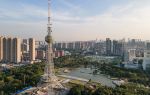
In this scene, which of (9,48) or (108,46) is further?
(108,46)

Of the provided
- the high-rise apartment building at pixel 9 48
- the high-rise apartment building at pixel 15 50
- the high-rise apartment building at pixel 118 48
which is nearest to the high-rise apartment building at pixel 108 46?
the high-rise apartment building at pixel 118 48

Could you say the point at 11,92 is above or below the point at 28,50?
below

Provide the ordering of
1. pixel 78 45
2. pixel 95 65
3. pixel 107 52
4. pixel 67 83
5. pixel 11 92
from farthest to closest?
1. pixel 78 45
2. pixel 107 52
3. pixel 95 65
4. pixel 67 83
5. pixel 11 92

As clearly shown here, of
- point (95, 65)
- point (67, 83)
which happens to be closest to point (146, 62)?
point (95, 65)

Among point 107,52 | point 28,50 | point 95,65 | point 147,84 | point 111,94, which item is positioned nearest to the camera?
point 111,94

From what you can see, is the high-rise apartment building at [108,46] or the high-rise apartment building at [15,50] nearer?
the high-rise apartment building at [15,50]

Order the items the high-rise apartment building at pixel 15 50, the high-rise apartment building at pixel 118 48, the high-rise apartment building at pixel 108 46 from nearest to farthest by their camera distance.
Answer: the high-rise apartment building at pixel 15 50
the high-rise apartment building at pixel 118 48
the high-rise apartment building at pixel 108 46

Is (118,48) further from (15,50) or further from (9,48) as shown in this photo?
(9,48)

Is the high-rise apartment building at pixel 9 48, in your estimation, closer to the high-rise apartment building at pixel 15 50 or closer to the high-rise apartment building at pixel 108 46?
the high-rise apartment building at pixel 15 50

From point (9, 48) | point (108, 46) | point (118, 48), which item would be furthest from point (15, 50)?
point (108, 46)

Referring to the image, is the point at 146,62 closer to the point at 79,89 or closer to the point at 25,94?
the point at 79,89

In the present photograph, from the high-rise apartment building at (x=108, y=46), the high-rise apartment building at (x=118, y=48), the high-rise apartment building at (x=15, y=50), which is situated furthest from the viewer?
the high-rise apartment building at (x=108, y=46)
